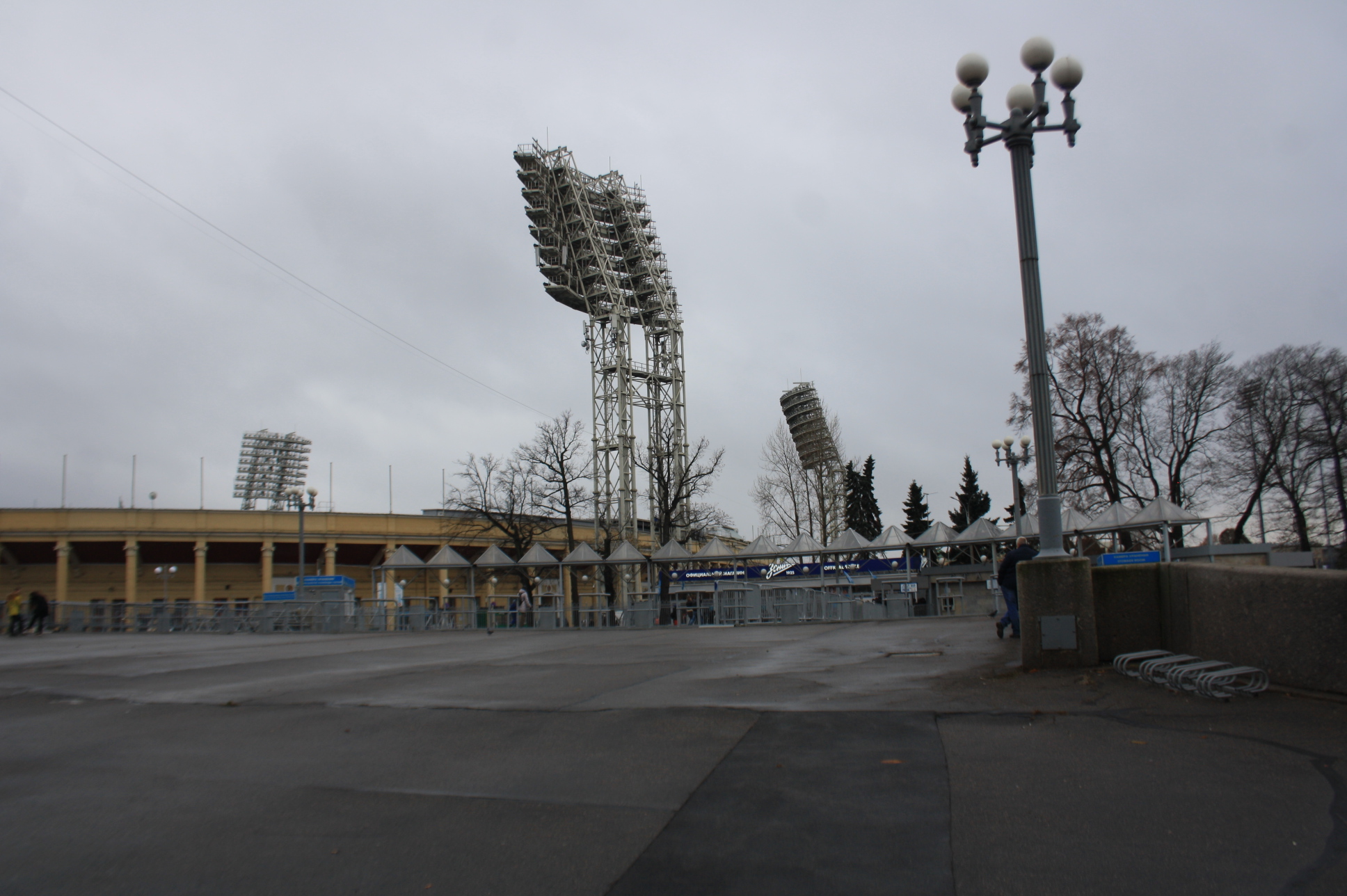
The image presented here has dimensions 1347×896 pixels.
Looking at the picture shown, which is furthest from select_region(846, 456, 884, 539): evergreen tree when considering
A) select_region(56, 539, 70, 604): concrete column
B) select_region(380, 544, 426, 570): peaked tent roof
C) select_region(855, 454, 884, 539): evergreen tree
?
select_region(56, 539, 70, 604): concrete column

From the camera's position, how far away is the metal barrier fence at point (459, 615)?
29.8 metres

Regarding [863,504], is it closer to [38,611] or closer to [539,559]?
[539,559]

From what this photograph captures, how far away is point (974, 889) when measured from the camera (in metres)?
3.70

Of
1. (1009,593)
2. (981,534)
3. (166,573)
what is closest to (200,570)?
(166,573)

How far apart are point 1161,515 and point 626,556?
1760cm

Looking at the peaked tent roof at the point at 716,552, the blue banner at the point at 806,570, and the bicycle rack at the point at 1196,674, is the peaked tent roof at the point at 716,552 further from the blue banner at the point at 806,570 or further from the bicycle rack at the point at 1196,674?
the bicycle rack at the point at 1196,674

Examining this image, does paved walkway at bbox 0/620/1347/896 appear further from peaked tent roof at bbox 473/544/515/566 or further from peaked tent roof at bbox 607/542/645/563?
peaked tent roof at bbox 473/544/515/566

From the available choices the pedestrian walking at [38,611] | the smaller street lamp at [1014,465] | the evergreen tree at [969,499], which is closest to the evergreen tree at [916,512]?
the evergreen tree at [969,499]

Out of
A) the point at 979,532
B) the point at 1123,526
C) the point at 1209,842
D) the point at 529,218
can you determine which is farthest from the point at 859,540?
the point at 529,218

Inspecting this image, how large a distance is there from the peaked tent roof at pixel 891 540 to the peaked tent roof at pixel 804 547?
1.94 m

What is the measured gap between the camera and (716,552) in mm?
31562

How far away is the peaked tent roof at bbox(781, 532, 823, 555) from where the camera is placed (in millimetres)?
31688

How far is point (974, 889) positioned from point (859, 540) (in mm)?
29086

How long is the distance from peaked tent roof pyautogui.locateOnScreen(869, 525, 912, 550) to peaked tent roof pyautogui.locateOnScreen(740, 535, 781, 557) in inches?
133
